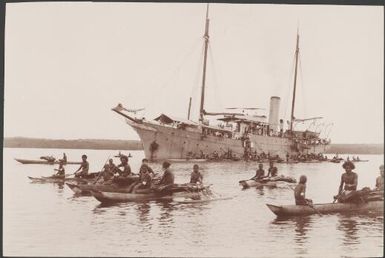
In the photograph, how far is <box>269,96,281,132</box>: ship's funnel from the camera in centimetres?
494

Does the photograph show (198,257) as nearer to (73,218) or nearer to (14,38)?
(73,218)

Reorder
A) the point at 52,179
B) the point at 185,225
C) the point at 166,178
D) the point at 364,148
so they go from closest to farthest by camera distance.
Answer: the point at 364,148 → the point at 185,225 → the point at 52,179 → the point at 166,178

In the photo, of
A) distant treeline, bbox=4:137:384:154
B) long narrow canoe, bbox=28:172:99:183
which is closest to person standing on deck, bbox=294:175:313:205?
distant treeline, bbox=4:137:384:154

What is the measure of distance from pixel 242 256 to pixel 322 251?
70 cm

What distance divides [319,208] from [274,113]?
37.5 inches

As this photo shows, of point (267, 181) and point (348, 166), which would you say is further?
point (267, 181)

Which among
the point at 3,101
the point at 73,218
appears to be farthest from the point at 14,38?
the point at 73,218

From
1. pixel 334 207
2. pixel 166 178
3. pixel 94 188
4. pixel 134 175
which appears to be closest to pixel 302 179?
pixel 334 207

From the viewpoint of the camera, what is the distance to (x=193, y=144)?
5363 mm

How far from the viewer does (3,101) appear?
16.0 ft

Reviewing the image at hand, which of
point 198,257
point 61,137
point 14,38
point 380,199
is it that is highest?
point 14,38

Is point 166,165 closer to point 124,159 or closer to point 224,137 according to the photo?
point 124,159

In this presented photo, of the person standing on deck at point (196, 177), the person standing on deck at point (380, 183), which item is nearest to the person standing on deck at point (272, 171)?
the person standing on deck at point (196, 177)

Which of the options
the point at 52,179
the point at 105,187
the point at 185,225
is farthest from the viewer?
the point at 105,187
